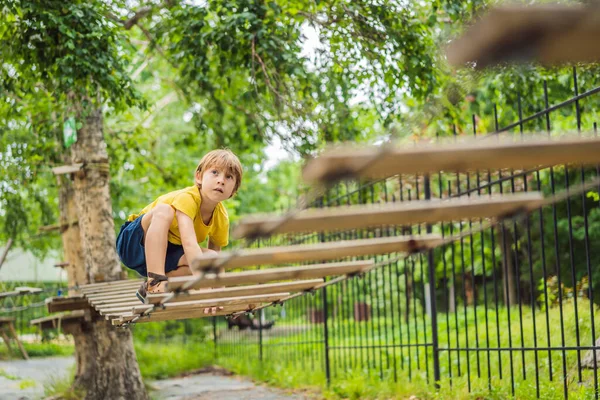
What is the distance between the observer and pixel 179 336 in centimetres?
1465

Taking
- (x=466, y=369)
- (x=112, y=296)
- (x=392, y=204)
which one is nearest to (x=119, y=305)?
(x=112, y=296)

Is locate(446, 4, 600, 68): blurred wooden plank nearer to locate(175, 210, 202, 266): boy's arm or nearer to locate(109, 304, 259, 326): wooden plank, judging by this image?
locate(109, 304, 259, 326): wooden plank

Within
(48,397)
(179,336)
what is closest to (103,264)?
(48,397)

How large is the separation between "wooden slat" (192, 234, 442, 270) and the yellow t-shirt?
5.63 feet

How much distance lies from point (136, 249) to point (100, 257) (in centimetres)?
322

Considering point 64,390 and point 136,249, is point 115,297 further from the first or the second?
point 64,390

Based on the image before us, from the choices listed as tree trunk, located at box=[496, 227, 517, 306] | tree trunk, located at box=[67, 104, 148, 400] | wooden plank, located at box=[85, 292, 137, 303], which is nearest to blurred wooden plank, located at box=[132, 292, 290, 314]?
wooden plank, located at box=[85, 292, 137, 303]

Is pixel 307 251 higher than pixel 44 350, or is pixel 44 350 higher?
pixel 307 251

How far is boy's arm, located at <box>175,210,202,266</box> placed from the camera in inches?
133

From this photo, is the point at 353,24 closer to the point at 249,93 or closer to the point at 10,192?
the point at 249,93

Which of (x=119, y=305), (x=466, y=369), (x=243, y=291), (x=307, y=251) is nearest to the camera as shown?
(x=307, y=251)

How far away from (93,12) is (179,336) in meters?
10.1

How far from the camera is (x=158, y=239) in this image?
357cm

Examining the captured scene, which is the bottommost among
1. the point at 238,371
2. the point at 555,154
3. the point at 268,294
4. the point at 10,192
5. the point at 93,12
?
the point at 238,371
